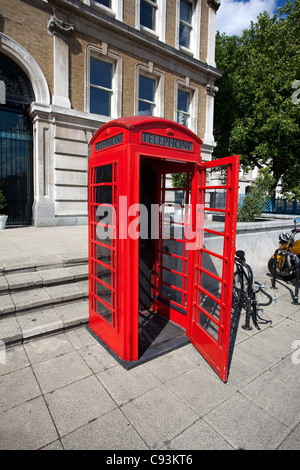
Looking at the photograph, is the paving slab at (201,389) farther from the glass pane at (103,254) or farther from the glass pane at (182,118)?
the glass pane at (182,118)

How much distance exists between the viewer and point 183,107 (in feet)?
48.8

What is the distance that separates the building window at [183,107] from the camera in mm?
14523

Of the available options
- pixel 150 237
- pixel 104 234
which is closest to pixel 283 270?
pixel 150 237

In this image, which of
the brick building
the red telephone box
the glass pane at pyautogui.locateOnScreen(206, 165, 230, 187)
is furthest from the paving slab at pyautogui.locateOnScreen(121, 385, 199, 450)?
the brick building

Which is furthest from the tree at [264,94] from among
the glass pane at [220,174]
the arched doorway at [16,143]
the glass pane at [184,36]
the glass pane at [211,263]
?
the glass pane at [211,263]

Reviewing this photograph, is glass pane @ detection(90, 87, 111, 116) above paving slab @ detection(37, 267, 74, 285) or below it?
above

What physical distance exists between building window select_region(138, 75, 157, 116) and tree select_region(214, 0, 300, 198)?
647 cm

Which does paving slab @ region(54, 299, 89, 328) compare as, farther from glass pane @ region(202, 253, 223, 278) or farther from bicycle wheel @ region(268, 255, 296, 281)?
bicycle wheel @ region(268, 255, 296, 281)

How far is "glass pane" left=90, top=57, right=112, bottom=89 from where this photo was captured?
1114cm

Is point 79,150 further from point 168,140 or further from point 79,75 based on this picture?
point 168,140

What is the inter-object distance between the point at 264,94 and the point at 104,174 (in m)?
16.9

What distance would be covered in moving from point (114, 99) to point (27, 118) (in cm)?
373

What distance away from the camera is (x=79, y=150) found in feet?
35.0
